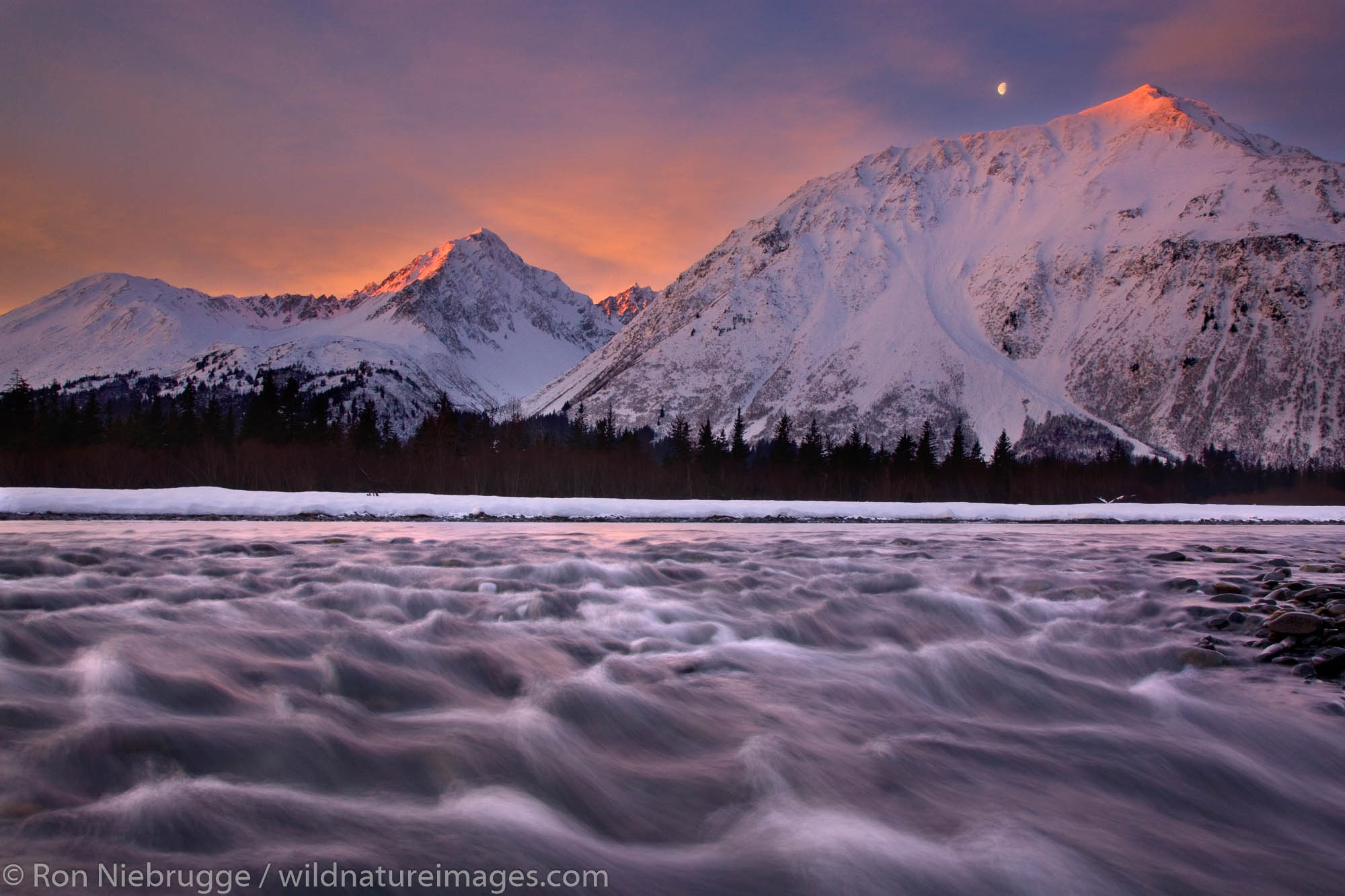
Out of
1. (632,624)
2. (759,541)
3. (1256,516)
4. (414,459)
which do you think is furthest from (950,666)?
(414,459)

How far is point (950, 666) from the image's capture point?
6.98 m

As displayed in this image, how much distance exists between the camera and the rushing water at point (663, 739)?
3293 mm

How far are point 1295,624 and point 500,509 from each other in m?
31.1

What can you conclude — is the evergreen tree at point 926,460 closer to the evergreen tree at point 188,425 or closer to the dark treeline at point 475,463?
the dark treeline at point 475,463

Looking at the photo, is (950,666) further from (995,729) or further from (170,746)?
(170,746)

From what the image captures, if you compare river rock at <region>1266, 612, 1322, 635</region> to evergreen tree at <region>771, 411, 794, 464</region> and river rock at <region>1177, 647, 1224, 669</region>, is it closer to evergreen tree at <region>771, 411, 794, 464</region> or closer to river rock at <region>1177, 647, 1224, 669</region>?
river rock at <region>1177, 647, 1224, 669</region>

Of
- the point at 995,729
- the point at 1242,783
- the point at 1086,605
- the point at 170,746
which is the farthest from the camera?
the point at 1086,605

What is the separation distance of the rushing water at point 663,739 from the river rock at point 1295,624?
85 cm

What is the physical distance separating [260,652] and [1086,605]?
10.2 m

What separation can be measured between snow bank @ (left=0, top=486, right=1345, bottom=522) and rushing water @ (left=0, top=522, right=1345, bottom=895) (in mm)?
22411

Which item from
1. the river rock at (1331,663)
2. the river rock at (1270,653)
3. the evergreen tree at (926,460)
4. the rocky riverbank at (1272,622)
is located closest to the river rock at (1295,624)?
the rocky riverbank at (1272,622)

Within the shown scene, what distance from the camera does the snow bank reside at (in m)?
30.3

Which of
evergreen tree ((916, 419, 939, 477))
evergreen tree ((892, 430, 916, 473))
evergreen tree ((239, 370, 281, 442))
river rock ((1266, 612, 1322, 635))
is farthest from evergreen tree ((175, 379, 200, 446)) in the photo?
river rock ((1266, 612, 1322, 635))

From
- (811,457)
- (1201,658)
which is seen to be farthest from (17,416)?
(1201,658)
